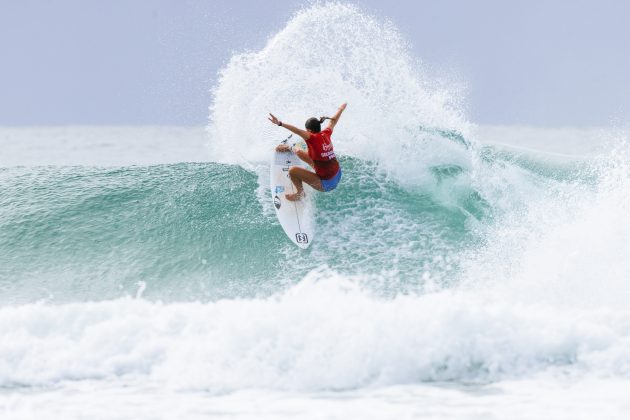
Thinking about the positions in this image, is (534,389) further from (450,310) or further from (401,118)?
(401,118)

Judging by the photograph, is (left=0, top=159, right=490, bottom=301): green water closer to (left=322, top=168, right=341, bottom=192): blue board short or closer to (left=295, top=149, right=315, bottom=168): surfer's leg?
(left=322, top=168, right=341, bottom=192): blue board short

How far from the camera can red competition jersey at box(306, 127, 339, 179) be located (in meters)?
8.69

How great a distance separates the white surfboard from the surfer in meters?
0.11

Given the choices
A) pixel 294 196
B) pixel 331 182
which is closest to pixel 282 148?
pixel 294 196

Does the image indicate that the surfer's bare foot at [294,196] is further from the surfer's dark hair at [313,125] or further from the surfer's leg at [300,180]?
the surfer's dark hair at [313,125]

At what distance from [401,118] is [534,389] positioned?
5353 mm

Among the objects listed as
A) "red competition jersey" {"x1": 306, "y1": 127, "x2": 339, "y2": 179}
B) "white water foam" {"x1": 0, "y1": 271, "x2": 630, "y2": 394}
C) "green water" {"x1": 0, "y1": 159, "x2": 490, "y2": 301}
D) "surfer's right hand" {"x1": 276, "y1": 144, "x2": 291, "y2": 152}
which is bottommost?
"white water foam" {"x1": 0, "y1": 271, "x2": 630, "y2": 394}

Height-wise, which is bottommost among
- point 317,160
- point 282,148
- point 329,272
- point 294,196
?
point 329,272

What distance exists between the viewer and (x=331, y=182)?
9094mm

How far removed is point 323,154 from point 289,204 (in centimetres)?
83

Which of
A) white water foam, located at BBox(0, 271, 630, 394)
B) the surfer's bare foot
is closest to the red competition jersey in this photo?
the surfer's bare foot

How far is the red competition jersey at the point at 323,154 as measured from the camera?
28.5 ft

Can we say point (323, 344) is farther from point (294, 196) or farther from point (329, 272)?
point (294, 196)

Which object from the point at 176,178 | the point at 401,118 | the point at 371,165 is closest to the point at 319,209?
the point at 371,165
